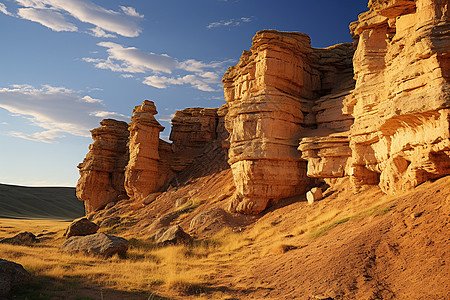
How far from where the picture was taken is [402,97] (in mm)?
13000

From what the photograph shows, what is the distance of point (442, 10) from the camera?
1307 centimetres

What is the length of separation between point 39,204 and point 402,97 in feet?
307

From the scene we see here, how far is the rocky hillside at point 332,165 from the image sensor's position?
962 cm

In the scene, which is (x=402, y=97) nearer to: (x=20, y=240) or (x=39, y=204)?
(x=20, y=240)

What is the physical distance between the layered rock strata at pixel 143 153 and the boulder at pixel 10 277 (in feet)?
85.3

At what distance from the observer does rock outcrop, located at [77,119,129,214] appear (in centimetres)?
4162

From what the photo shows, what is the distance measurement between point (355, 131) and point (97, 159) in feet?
110

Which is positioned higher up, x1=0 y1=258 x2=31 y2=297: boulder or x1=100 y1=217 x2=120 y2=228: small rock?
x1=0 y1=258 x2=31 y2=297: boulder

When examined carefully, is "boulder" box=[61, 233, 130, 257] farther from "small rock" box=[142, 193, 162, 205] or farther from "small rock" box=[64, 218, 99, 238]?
"small rock" box=[142, 193, 162, 205]

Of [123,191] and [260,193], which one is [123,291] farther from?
[123,191]

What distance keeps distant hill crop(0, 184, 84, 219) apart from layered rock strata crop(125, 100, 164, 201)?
148 ft

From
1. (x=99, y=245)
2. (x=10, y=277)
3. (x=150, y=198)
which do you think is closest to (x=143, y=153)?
(x=150, y=198)

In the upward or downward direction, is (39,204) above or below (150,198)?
below

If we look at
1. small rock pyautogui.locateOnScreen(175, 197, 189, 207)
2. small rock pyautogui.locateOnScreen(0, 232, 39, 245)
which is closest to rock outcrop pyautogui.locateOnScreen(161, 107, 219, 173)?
small rock pyautogui.locateOnScreen(175, 197, 189, 207)
